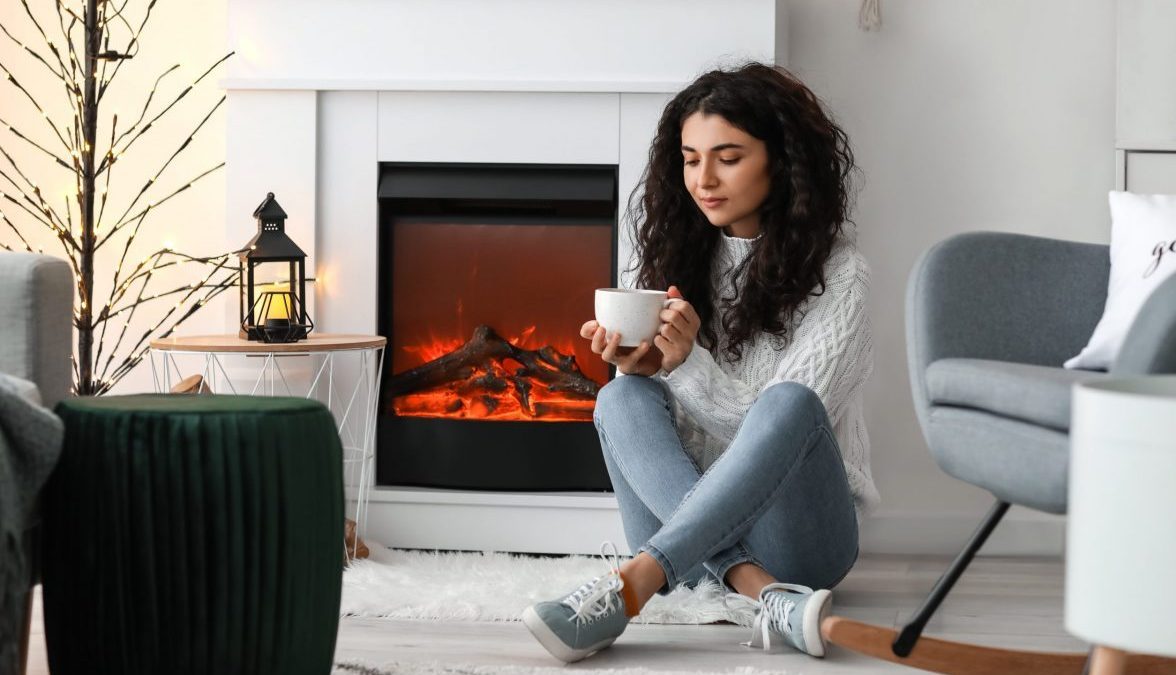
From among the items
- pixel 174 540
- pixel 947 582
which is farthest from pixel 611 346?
pixel 174 540

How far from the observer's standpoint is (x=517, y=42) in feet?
8.80

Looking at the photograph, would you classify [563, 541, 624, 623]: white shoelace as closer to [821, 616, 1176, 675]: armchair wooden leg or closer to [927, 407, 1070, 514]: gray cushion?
[821, 616, 1176, 675]: armchair wooden leg

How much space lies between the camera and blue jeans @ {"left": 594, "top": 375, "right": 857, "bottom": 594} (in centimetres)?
194

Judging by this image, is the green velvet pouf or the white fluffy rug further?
the white fluffy rug

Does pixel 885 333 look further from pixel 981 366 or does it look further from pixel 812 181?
pixel 981 366

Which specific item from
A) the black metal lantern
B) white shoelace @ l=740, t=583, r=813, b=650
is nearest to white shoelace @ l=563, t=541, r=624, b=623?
white shoelace @ l=740, t=583, r=813, b=650

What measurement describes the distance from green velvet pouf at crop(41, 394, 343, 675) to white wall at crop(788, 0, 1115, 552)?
5.72 feet

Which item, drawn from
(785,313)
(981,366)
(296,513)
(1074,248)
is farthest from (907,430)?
(296,513)

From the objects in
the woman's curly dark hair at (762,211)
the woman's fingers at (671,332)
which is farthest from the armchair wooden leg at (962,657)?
the woman's curly dark hair at (762,211)

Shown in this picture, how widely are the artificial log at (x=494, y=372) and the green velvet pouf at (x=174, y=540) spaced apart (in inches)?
50.1

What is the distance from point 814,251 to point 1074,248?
17.6 inches

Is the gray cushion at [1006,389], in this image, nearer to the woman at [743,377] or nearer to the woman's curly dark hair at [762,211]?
the woman at [743,377]

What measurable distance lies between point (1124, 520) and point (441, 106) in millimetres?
1867

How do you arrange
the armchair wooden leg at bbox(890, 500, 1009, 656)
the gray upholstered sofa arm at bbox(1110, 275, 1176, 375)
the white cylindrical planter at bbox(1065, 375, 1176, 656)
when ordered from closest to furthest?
the white cylindrical planter at bbox(1065, 375, 1176, 656)
the gray upholstered sofa arm at bbox(1110, 275, 1176, 375)
the armchair wooden leg at bbox(890, 500, 1009, 656)
